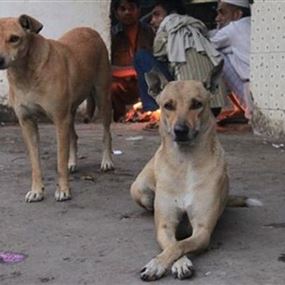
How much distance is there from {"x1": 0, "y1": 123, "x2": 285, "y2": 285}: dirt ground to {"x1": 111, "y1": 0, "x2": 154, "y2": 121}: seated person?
109 inches

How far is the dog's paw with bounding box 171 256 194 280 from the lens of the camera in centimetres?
415

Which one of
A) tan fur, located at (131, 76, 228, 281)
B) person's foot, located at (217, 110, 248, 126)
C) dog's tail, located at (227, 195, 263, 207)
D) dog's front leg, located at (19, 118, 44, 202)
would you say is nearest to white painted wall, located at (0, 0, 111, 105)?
person's foot, located at (217, 110, 248, 126)

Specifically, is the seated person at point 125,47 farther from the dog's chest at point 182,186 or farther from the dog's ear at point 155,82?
the dog's chest at point 182,186

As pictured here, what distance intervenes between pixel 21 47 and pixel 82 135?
11.7 feet

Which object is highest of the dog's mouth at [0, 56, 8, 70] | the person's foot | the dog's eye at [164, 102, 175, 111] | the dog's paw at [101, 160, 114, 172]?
the dog's mouth at [0, 56, 8, 70]

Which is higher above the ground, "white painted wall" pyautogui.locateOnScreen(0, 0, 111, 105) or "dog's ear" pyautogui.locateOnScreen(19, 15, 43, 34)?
"dog's ear" pyautogui.locateOnScreen(19, 15, 43, 34)

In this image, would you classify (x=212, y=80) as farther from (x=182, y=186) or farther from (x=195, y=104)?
(x=182, y=186)

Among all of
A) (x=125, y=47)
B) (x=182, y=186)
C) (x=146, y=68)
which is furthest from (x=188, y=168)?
(x=125, y=47)

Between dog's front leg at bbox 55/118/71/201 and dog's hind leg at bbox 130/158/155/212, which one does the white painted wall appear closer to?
dog's front leg at bbox 55/118/71/201

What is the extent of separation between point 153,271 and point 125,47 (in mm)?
6996

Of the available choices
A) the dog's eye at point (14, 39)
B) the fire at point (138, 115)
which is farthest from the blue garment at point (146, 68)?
the dog's eye at point (14, 39)

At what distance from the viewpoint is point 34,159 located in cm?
609

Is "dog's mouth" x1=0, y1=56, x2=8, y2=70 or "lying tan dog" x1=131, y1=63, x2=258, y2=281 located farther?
"dog's mouth" x1=0, y1=56, x2=8, y2=70

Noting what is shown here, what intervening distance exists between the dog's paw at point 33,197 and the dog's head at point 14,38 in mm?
974
